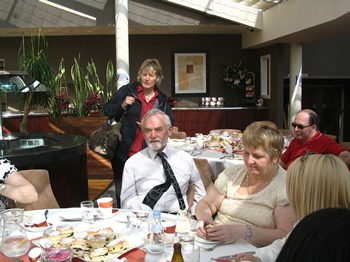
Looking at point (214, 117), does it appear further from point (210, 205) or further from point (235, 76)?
point (210, 205)

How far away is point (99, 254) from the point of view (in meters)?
1.75

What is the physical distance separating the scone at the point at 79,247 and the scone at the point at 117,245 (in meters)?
0.10

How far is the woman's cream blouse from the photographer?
222cm

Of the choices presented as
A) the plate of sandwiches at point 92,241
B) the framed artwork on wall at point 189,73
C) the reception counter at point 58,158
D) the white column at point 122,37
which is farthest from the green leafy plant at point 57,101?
the plate of sandwiches at point 92,241

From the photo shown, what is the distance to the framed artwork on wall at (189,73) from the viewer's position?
1066 centimetres

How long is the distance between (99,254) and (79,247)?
0.12 meters

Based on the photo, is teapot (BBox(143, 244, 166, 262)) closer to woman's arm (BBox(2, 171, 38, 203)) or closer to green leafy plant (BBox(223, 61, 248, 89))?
woman's arm (BBox(2, 171, 38, 203))

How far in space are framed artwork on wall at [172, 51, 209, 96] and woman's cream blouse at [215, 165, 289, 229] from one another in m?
8.32

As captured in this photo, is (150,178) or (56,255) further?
(150,178)

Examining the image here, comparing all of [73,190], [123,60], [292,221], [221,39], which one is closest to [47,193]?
[73,190]

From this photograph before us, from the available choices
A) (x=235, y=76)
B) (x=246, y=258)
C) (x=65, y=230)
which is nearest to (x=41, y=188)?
(x=65, y=230)

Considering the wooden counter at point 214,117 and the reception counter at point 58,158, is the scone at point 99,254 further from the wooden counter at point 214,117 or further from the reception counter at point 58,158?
the wooden counter at point 214,117

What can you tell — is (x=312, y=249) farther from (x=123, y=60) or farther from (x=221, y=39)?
(x=221, y=39)

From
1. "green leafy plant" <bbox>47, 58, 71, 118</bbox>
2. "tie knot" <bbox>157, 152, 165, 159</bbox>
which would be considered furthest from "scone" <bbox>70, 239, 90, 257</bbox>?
"green leafy plant" <bbox>47, 58, 71, 118</bbox>
